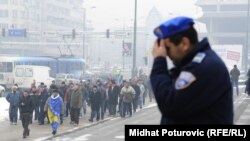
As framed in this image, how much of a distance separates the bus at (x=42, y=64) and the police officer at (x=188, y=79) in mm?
39994

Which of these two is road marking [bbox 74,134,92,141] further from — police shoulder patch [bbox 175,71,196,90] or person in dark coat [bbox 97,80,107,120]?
police shoulder patch [bbox 175,71,196,90]

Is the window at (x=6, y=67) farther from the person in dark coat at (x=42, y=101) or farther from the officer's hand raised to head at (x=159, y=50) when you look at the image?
the officer's hand raised to head at (x=159, y=50)

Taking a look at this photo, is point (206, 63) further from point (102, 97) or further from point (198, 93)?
point (102, 97)

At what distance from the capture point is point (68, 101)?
23672 millimetres

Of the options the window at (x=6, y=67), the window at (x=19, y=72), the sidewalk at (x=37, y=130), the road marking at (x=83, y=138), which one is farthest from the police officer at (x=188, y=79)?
the window at (x=6, y=67)

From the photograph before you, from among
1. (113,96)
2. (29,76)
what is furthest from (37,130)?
(29,76)

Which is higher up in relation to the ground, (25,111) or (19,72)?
(25,111)

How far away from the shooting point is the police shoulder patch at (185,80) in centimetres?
305

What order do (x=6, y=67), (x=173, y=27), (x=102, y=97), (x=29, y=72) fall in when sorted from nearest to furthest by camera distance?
1. (x=173, y=27)
2. (x=102, y=97)
3. (x=29, y=72)
4. (x=6, y=67)

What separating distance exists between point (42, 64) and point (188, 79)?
5046 cm

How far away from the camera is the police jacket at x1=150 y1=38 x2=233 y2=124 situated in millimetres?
3057

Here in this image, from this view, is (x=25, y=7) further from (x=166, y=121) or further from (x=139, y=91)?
(x=166, y=121)

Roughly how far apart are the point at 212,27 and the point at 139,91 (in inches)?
3043

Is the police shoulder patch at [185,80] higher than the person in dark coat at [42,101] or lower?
higher
